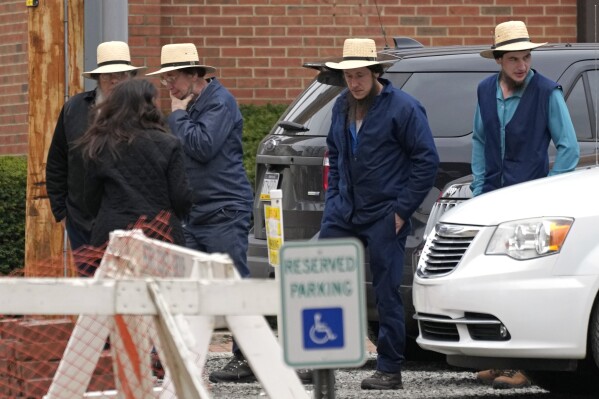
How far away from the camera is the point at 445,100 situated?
9445mm

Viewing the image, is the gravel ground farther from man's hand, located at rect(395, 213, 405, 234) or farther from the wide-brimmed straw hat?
the wide-brimmed straw hat

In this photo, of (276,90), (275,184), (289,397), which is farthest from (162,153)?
(276,90)

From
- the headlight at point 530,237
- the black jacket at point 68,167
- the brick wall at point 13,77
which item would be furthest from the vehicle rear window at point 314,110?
the brick wall at point 13,77

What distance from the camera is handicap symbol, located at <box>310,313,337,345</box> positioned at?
429cm

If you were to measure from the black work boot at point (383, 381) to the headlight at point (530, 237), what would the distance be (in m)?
1.31

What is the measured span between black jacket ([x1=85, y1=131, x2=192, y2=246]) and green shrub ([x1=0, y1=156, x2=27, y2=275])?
4405 mm

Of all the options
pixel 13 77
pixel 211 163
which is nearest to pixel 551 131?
pixel 211 163

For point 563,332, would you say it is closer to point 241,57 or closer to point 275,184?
point 275,184

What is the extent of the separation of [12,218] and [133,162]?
181 inches

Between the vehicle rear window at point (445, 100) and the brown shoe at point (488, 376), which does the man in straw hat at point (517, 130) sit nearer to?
the brown shoe at point (488, 376)

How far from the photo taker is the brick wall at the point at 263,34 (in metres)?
14.1

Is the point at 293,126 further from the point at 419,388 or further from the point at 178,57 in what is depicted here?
the point at 419,388

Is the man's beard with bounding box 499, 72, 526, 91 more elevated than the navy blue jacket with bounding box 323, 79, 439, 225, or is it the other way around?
the man's beard with bounding box 499, 72, 526, 91

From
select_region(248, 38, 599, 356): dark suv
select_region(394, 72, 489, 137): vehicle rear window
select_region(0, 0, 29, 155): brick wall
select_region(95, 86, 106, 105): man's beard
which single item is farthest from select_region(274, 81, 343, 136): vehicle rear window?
select_region(0, 0, 29, 155): brick wall
